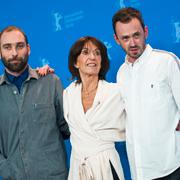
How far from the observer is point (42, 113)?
1.96m

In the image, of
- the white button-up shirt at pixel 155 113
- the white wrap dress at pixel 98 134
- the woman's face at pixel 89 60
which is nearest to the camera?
the white button-up shirt at pixel 155 113

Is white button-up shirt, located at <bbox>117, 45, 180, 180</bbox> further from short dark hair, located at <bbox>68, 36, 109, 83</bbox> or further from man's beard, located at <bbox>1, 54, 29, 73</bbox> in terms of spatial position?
man's beard, located at <bbox>1, 54, 29, 73</bbox>

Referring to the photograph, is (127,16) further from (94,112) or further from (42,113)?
(42,113)

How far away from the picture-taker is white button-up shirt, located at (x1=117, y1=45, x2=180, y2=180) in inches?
64.9

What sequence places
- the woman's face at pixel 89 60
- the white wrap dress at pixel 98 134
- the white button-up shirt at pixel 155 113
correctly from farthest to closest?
the woman's face at pixel 89 60 → the white wrap dress at pixel 98 134 → the white button-up shirt at pixel 155 113

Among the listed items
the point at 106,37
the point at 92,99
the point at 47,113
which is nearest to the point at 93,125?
the point at 92,99

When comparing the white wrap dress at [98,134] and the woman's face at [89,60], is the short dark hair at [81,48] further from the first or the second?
the white wrap dress at [98,134]

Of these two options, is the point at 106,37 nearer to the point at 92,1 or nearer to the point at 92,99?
the point at 92,1

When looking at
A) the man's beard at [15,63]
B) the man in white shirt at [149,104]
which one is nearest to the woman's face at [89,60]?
the man in white shirt at [149,104]

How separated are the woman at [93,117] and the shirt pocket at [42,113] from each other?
0.09 meters

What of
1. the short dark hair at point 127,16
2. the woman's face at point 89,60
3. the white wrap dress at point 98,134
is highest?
the short dark hair at point 127,16

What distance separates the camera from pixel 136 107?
1.73 metres

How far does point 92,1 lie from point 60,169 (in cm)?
98

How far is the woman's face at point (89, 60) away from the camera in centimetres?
190
